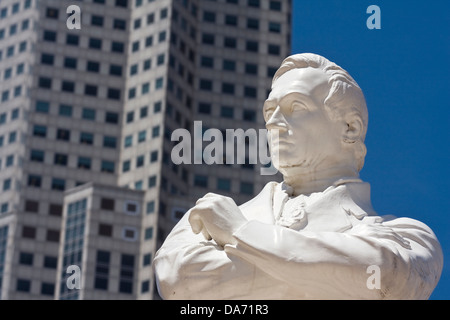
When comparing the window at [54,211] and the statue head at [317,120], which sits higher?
the window at [54,211]

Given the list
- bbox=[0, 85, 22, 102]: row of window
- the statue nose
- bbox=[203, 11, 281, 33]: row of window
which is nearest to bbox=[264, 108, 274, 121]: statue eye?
the statue nose

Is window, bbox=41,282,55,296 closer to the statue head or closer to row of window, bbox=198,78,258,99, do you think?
row of window, bbox=198,78,258,99

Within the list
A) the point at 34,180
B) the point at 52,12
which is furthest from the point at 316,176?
the point at 52,12

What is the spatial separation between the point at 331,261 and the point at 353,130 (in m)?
1.62

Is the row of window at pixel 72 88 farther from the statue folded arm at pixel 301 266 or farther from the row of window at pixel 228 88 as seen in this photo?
the statue folded arm at pixel 301 266

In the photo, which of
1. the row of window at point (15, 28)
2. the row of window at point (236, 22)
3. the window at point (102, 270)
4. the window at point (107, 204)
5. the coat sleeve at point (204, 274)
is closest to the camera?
the coat sleeve at point (204, 274)

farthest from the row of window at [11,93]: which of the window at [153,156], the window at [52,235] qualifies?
the window at [153,156]

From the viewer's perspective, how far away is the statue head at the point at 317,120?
11.3m

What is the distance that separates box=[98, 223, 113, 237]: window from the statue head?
328 feet

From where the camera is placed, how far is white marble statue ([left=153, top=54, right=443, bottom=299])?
10328 millimetres

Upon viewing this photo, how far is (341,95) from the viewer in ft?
37.4

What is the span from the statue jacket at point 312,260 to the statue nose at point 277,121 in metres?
0.77

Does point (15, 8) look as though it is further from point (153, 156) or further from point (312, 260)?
point (312, 260)
